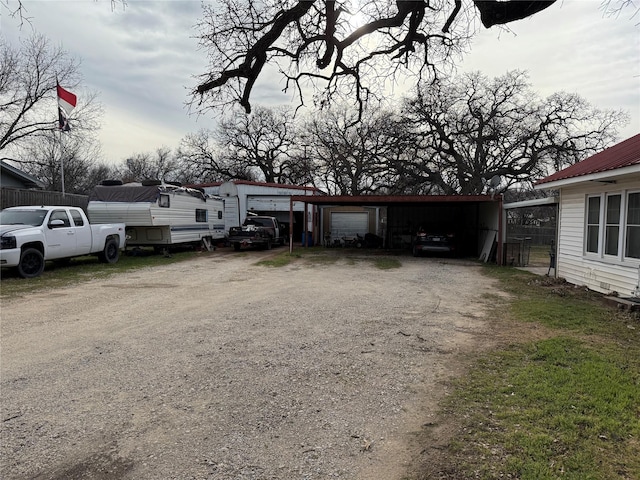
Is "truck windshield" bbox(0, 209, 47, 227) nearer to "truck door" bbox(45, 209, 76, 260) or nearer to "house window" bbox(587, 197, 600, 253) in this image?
"truck door" bbox(45, 209, 76, 260)

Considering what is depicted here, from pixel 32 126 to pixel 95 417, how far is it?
93.2 feet

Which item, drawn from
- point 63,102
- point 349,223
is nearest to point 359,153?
point 349,223

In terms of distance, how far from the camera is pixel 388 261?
640 inches

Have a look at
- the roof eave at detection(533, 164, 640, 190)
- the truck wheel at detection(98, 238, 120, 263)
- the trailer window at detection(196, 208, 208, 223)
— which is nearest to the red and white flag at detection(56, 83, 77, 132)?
the trailer window at detection(196, 208, 208, 223)

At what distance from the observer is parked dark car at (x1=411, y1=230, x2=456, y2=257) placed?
57.7ft

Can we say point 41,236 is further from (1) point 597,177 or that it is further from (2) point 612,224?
(2) point 612,224

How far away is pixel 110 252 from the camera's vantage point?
1387 cm

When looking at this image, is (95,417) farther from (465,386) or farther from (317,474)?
(465,386)

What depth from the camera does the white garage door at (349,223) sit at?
2604 centimetres

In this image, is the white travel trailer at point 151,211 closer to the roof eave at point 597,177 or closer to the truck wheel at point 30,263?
the truck wheel at point 30,263

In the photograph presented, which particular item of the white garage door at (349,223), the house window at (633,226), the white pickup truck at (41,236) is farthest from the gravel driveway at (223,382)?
the white garage door at (349,223)

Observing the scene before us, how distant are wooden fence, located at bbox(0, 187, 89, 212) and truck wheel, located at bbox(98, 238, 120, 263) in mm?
4618

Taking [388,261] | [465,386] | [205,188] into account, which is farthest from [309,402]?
[205,188]

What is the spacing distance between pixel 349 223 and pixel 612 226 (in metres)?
17.9
